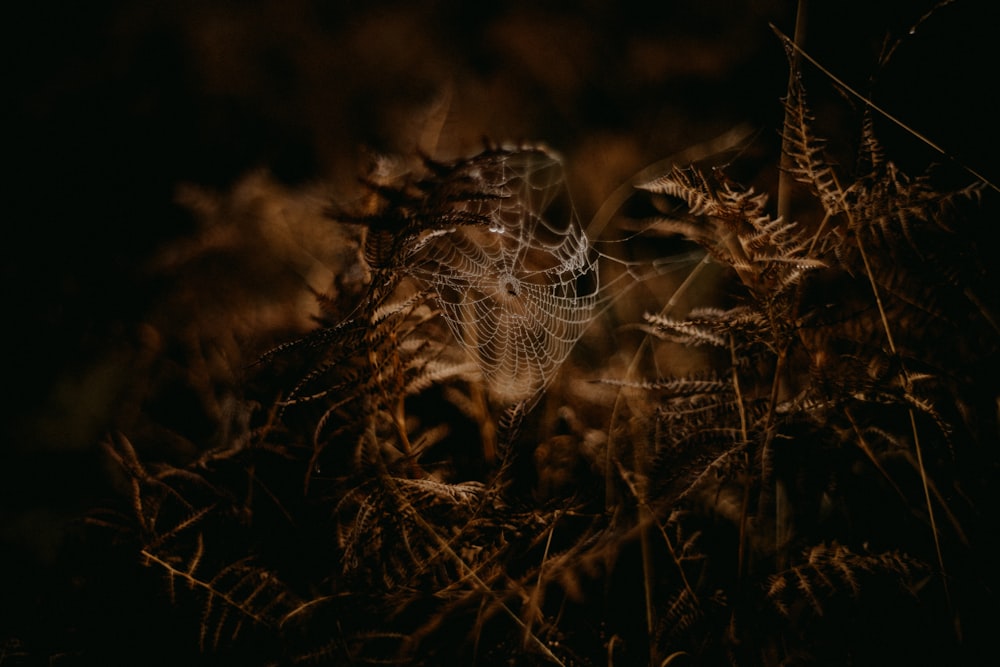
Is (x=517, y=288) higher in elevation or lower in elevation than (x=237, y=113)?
lower

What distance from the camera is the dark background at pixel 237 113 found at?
1.27 m

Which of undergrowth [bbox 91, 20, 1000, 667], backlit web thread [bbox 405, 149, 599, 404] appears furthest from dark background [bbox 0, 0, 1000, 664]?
undergrowth [bbox 91, 20, 1000, 667]

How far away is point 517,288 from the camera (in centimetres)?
115

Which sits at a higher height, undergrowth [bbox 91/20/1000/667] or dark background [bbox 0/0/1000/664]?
dark background [bbox 0/0/1000/664]

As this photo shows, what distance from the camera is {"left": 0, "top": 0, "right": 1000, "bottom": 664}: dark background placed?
4.17 feet

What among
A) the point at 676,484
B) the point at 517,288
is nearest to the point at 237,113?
the point at 517,288

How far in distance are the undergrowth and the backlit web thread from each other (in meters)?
0.18

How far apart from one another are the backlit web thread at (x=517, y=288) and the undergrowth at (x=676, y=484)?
179 mm

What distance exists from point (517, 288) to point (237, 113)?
42.0 inches

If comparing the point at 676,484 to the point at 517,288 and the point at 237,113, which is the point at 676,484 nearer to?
the point at 517,288

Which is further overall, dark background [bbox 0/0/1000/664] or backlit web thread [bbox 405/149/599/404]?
dark background [bbox 0/0/1000/664]

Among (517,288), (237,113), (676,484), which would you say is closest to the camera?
(676,484)

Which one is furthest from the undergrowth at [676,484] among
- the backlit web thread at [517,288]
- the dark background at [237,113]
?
the dark background at [237,113]

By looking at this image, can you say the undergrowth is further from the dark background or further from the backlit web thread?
the dark background
